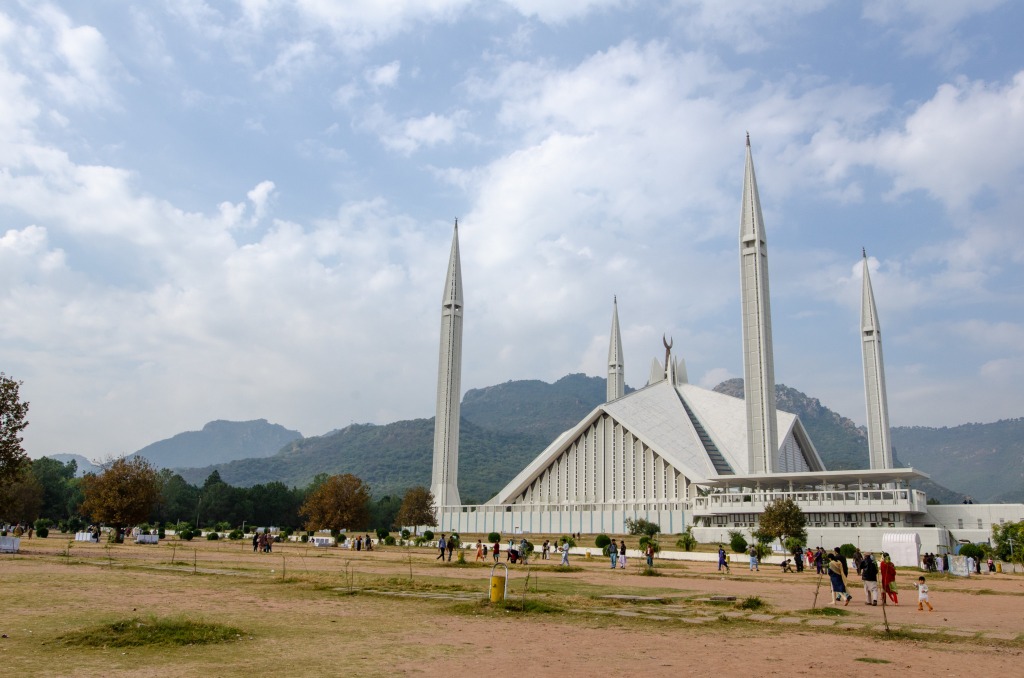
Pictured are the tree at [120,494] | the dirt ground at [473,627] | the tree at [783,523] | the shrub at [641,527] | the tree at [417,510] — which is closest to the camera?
the dirt ground at [473,627]

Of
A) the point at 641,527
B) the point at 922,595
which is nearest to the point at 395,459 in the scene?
A: the point at 641,527

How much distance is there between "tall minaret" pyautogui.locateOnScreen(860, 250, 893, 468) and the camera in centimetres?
4762

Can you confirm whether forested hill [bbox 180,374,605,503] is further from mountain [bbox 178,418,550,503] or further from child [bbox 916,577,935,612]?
child [bbox 916,577,935,612]

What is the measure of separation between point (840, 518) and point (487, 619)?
29.1 meters

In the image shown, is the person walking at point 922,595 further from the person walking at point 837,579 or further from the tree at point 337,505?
the tree at point 337,505

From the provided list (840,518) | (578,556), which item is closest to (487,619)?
(578,556)

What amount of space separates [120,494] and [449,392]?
28.9 metres

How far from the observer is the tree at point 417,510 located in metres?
46.3

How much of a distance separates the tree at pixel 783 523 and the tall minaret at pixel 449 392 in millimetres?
25781

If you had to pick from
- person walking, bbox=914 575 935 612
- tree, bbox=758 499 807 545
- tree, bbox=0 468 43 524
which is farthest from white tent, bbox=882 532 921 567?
tree, bbox=0 468 43 524

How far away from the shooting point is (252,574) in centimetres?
1688

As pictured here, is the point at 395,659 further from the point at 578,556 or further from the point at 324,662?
the point at 578,556

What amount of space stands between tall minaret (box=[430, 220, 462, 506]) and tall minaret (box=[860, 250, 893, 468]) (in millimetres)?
25864

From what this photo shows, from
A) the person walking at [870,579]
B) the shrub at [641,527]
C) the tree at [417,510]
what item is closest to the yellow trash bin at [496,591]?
the person walking at [870,579]
